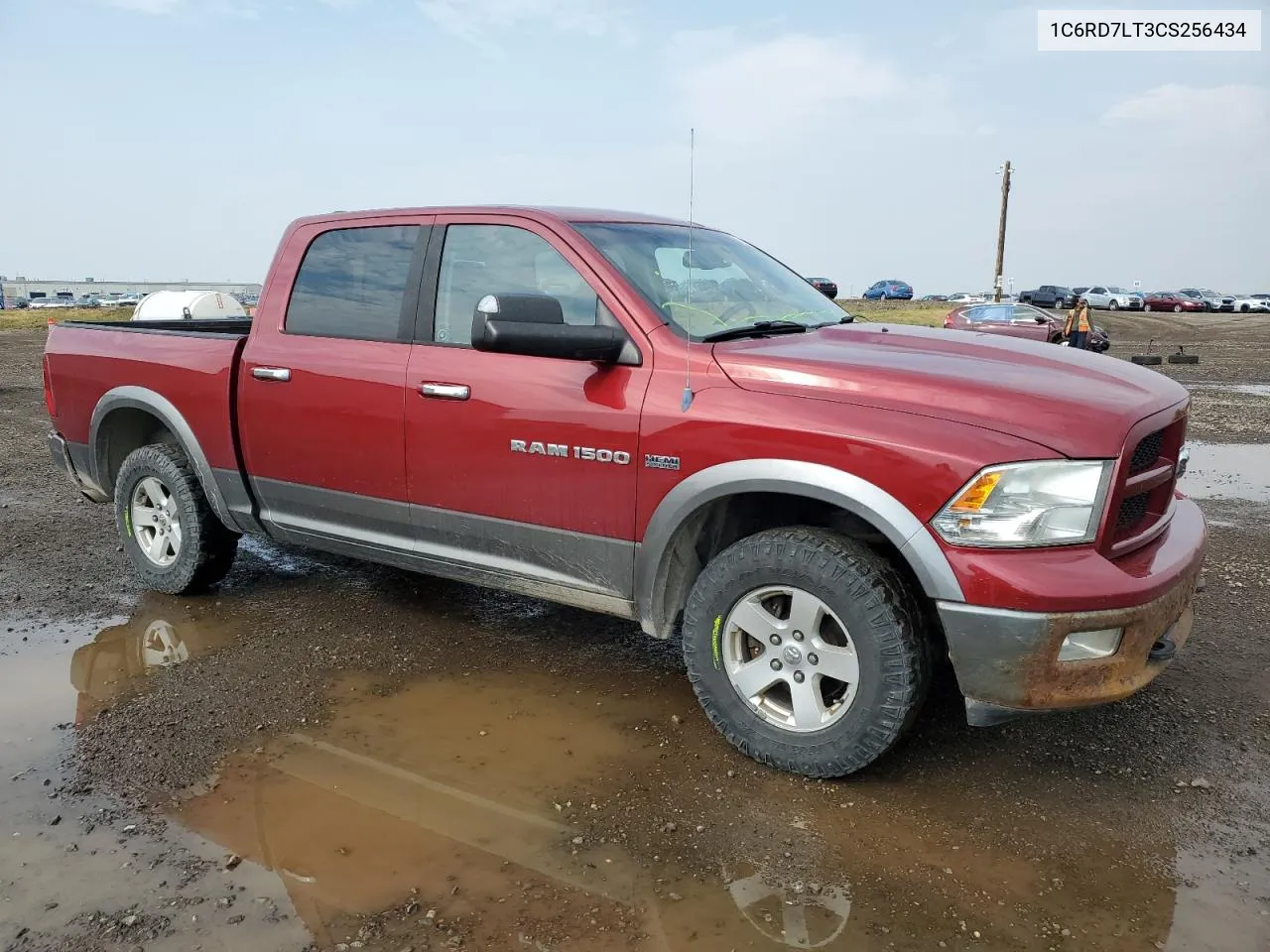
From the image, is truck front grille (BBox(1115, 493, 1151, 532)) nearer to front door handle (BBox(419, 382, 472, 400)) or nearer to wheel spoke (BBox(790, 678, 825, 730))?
wheel spoke (BBox(790, 678, 825, 730))

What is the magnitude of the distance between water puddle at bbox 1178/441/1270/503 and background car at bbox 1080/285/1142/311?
40.7 m

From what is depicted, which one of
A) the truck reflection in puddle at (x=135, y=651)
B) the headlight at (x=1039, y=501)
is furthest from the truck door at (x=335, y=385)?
the headlight at (x=1039, y=501)

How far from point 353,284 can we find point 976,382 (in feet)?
9.12

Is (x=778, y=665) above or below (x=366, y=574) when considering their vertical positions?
above

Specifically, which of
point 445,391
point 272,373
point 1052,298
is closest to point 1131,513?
point 445,391

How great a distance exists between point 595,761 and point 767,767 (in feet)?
1.99

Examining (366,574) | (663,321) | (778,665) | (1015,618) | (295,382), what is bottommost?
(366,574)

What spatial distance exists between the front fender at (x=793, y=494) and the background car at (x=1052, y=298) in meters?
45.7

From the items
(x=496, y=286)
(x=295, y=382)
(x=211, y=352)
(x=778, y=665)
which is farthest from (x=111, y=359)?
(x=778, y=665)

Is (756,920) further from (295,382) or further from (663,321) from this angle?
(295,382)

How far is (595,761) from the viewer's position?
3.45 m

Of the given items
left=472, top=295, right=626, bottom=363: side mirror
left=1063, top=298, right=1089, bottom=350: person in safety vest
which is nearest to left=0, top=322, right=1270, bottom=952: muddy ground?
left=472, top=295, right=626, bottom=363: side mirror

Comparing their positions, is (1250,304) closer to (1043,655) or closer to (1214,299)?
(1214,299)

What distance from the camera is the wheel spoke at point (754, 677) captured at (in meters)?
3.34
